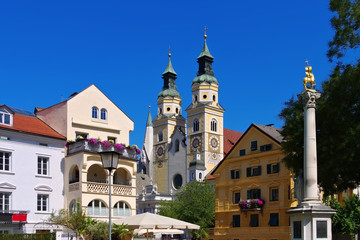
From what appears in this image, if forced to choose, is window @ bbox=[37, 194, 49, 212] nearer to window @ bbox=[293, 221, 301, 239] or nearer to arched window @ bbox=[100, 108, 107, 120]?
arched window @ bbox=[100, 108, 107, 120]

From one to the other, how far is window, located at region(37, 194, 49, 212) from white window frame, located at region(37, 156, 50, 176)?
157cm

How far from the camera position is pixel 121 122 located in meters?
43.8

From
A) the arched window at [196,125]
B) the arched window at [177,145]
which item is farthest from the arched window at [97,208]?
the arched window at [177,145]

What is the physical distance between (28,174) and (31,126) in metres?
3.98

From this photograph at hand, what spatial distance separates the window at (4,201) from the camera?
114 ft

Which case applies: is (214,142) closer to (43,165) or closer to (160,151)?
(160,151)

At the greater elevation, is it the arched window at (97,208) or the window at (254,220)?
the arched window at (97,208)

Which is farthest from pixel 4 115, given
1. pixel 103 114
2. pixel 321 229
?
pixel 321 229

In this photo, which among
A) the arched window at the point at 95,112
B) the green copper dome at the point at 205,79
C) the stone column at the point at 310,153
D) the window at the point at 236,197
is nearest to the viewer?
the stone column at the point at 310,153

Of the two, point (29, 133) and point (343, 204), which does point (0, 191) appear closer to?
point (29, 133)

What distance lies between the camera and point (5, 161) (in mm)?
35562

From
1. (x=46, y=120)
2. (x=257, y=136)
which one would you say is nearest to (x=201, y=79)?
(x=257, y=136)

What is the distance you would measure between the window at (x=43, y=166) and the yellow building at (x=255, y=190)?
18.9m

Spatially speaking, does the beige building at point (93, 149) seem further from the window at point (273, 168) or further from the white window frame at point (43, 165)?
the window at point (273, 168)
